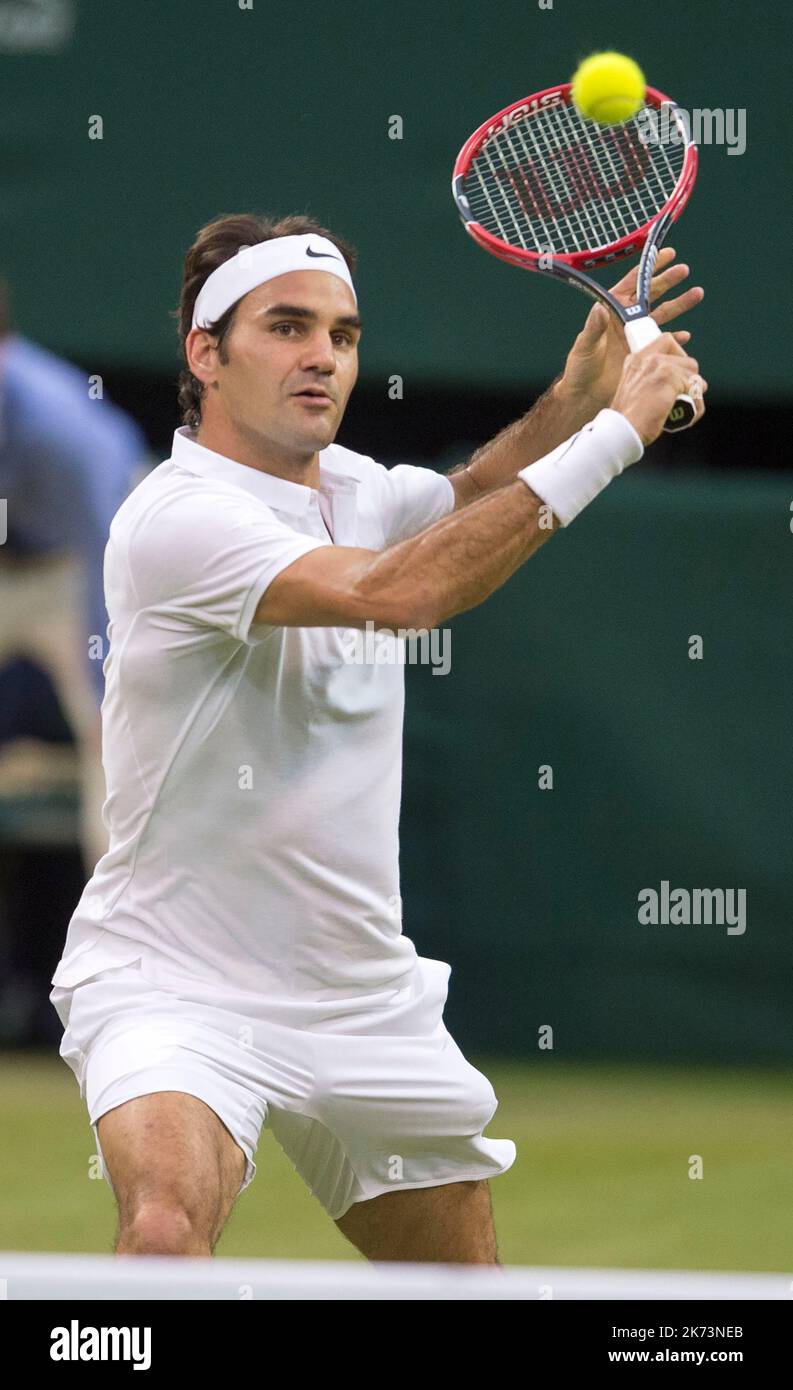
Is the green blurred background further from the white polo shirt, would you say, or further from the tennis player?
the white polo shirt

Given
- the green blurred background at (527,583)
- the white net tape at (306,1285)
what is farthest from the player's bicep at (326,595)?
the green blurred background at (527,583)

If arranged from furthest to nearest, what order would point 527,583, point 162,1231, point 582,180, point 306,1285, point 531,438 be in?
point 527,583 < point 582,180 < point 531,438 < point 162,1231 < point 306,1285

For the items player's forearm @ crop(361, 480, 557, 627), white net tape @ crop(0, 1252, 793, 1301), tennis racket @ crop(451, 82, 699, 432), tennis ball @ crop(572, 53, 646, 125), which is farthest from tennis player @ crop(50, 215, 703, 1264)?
white net tape @ crop(0, 1252, 793, 1301)

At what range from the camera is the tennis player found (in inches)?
128

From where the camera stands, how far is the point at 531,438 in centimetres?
411

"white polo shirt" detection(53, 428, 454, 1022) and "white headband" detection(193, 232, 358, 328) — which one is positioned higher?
"white headband" detection(193, 232, 358, 328)

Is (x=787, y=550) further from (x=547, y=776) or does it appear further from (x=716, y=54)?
(x=716, y=54)

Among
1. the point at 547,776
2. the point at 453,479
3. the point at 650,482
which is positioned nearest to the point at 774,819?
the point at 547,776

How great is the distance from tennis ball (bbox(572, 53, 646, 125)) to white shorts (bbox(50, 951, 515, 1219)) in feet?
4.95

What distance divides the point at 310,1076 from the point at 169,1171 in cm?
43

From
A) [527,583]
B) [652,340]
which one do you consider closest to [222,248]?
[652,340]

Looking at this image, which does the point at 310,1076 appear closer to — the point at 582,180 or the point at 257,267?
the point at 257,267

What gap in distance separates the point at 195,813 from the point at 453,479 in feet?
3.27

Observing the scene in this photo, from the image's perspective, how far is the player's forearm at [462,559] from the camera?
3.24m
